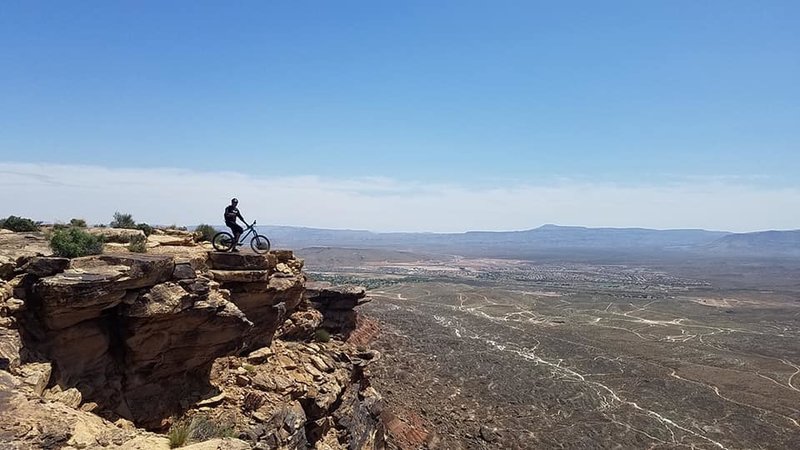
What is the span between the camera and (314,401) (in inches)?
650

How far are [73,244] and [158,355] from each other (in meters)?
3.71

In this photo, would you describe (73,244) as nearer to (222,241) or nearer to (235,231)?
(235,231)

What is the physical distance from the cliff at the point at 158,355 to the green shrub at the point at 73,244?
47 cm

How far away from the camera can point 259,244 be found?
20000mm

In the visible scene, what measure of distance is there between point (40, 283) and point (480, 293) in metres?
84.6

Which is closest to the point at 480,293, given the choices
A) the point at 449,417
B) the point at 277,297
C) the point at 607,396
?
the point at 607,396

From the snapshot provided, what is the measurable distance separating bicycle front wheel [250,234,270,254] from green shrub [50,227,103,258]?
5.97 m

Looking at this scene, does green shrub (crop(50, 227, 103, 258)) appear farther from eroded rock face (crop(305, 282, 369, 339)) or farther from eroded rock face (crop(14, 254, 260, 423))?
eroded rock face (crop(305, 282, 369, 339))

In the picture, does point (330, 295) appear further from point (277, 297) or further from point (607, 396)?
point (607, 396)

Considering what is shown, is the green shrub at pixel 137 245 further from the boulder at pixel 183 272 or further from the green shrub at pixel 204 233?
the green shrub at pixel 204 233

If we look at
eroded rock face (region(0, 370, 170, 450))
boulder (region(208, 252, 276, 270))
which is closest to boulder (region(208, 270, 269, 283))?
boulder (region(208, 252, 276, 270))

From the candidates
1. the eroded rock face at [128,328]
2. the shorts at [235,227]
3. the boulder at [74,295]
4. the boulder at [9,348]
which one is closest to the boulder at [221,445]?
the boulder at [9,348]

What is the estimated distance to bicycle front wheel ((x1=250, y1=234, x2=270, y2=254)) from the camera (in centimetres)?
1980

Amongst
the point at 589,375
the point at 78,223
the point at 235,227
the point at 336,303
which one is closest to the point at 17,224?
the point at 78,223
